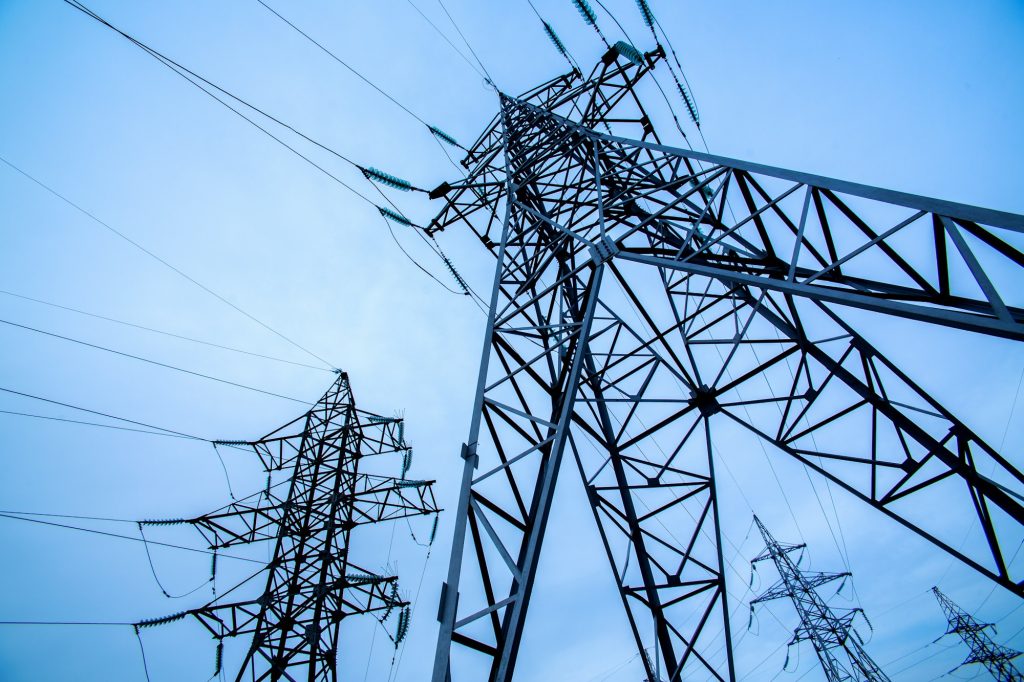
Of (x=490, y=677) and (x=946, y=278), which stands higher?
(x=946, y=278)

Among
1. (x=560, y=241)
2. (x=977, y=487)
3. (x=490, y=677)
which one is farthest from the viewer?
(x=560, y=241)

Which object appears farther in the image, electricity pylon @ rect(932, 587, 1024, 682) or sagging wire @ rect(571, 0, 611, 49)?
electricity pylon @ rect(932, 587, 1024, 682)

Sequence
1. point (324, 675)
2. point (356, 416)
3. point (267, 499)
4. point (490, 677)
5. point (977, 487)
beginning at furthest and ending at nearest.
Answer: point (356, 416)
point (267, 499)
point (324, 675)
point (977, 487)
point (490, 677)

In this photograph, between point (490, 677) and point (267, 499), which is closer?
point (490, 677)

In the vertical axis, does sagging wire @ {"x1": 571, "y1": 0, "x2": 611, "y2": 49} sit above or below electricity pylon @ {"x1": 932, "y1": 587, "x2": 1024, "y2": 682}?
above

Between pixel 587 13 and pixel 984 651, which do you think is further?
pixel 984 651

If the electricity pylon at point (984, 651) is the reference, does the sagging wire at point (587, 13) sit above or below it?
above

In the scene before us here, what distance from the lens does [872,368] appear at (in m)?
4.89

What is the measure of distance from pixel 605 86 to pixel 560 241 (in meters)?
4.54

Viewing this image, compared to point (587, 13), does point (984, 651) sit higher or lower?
lower

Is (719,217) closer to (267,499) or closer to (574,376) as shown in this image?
(574,376)

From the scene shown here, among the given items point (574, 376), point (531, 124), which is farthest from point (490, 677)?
point (531, 124)

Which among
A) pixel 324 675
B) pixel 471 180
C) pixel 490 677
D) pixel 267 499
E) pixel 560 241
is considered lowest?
pixel 490 677

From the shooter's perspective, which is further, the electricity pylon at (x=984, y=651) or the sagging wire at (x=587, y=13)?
the electricity pylon at (x=984, y=651)
